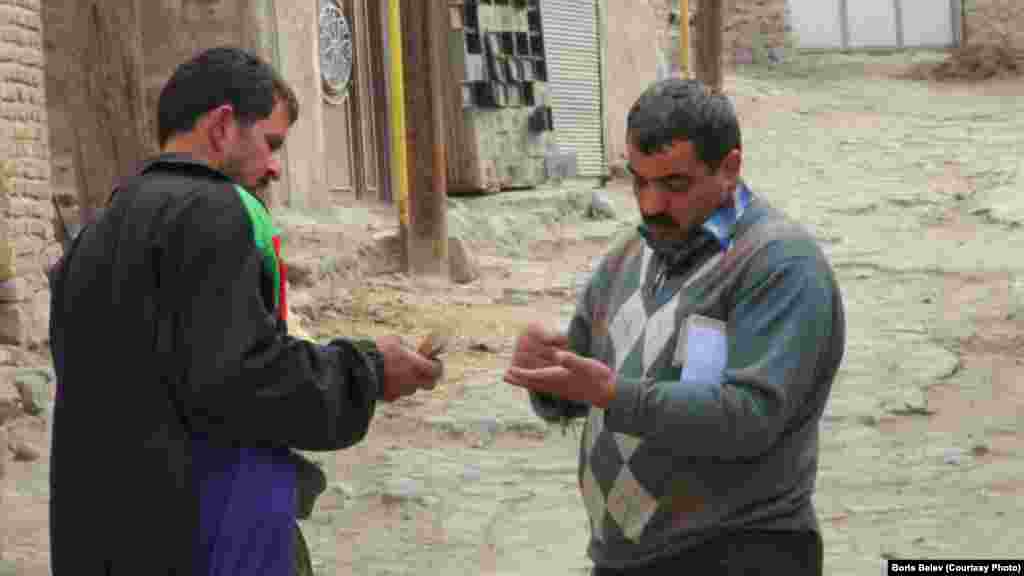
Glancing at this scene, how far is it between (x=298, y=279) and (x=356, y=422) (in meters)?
7.70

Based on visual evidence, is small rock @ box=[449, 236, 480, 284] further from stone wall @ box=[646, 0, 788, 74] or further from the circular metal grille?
stone wall @ box=[646, 0, 788, 74]

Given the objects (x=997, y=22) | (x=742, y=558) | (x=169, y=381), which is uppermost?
(x=997, y=22)

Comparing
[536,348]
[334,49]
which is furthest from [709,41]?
[536,348]

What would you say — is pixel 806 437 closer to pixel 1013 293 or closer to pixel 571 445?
pixel 571 445

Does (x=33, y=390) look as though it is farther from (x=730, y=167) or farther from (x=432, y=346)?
(x=730, y=167)

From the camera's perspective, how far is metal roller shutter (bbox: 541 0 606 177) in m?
16.6

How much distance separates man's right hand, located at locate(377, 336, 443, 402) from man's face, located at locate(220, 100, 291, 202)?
1.02 feet

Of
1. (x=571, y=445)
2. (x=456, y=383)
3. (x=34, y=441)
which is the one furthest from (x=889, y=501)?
(x=34, y=441)

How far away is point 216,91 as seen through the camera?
2.70 m

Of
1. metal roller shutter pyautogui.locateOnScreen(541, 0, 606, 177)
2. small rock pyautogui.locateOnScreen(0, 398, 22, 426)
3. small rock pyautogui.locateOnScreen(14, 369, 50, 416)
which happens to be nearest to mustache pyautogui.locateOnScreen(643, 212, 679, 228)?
small rock pyautogui.locateOnScreen(0, 398, 22, 426)

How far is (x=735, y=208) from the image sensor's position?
2910 mm

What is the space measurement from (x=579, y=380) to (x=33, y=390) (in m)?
5.49

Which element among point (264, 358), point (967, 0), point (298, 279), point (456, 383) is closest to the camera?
Result: point (264, 358)

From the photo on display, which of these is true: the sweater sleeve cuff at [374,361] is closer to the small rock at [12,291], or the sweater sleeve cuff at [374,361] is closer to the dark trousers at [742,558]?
the dark trousers at [742,558]
